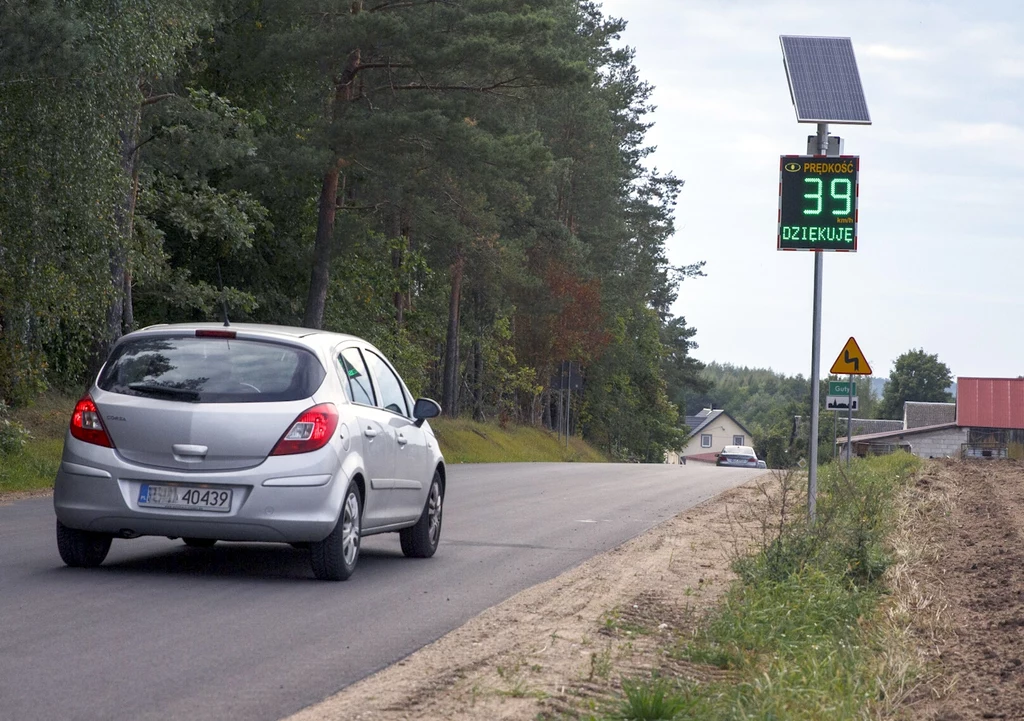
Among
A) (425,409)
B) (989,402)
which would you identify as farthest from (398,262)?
(989,402)

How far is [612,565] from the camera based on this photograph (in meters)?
11.6

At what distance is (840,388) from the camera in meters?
31.8

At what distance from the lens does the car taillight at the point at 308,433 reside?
9.31 m

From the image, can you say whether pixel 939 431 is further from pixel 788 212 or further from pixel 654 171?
pixel 788 212

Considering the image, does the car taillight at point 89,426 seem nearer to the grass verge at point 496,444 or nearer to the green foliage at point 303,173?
the green foliage at point 303,173

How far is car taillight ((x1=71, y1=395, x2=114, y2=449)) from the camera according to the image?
9398 mm

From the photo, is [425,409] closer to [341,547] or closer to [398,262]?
[341,547]

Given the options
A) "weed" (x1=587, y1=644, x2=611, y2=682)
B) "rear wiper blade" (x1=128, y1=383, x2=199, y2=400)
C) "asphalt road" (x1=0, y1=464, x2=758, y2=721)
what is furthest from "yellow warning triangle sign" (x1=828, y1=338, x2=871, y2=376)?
"weed" (x1=587, y1=644, x2=611, y2=682)

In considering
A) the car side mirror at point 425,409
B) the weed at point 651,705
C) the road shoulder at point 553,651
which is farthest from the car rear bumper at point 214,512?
the weed at point 651,705

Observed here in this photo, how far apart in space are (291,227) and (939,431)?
63260 millimetres

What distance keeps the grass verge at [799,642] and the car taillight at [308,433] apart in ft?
9.28

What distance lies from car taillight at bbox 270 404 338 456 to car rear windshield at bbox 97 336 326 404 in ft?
0.57

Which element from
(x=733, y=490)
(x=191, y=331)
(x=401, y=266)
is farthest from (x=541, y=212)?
(x=191, y=331)

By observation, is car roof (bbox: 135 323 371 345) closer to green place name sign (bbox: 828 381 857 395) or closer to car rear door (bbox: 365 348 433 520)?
car rear door (bbox: 365 348 433 520)
